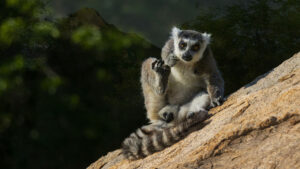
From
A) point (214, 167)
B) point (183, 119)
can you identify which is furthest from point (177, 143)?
point (214, 167)

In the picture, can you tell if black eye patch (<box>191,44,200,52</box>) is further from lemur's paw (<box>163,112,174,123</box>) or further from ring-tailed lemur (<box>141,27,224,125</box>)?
lemur's paw (<box>163,112,174,123</box>)

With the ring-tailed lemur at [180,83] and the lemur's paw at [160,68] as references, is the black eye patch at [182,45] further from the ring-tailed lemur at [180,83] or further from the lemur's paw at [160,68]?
the lemur's paw at [160,68]

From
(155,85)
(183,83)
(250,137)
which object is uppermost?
→ (155,85)

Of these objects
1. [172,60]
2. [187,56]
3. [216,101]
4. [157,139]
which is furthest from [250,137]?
[172,60]

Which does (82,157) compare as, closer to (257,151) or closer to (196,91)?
(196,91)

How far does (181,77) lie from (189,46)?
35 cm

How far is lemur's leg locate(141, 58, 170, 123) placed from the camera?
409 centimetres

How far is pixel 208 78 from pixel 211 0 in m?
2.02

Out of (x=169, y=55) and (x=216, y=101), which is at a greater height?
(x=169, y=55)

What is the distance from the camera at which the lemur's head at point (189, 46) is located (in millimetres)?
4133

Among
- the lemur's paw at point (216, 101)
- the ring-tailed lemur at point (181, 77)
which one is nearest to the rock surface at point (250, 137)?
the lemur's paw at point (216, 101)

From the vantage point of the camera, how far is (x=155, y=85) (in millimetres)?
4246

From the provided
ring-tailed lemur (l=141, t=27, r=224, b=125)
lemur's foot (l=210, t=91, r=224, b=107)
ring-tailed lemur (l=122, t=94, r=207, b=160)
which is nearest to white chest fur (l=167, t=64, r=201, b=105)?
ring-tailed lemur (l=141, t=27, r=224, b=125)

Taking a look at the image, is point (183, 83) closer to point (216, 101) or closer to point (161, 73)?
point (161, 73)
